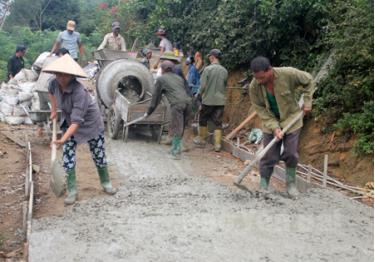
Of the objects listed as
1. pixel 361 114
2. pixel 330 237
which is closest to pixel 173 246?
pixel 330 237

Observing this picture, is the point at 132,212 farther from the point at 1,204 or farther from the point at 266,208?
the point at 1,204

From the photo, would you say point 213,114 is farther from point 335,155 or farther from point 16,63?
point 16,63

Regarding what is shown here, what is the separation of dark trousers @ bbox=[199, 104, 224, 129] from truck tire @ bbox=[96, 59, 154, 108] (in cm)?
139

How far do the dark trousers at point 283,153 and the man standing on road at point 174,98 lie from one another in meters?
2.74

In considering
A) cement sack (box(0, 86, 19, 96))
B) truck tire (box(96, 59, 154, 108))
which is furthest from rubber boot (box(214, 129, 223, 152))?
cement sack (box(0, 86, 19, 96))

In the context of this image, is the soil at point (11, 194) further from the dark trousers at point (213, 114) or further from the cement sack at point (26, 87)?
the dark trousers at point (213, 114)

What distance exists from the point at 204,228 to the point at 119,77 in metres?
6.15

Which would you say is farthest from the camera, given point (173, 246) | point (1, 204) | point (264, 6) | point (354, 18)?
point (264, 6)

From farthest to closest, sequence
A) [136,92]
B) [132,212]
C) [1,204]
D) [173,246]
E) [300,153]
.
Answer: [136,92] < [300,153] < [1,204] < [132,212] < [173,246]

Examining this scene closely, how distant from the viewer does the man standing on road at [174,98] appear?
8.89 m

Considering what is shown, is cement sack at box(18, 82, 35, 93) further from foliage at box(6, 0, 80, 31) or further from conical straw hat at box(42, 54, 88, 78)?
foliage at box(6, 0, 80, 31)

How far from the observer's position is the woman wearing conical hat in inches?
226

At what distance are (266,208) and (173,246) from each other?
144 centimetres

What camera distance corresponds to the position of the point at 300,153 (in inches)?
332
